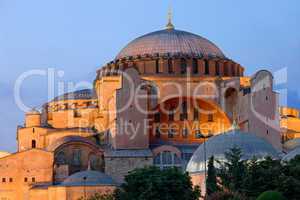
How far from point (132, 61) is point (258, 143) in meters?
13.6

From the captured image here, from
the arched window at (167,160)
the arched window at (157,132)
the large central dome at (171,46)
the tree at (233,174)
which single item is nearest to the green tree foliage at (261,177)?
the tree at (233,174)

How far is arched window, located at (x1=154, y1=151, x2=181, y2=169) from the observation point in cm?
5931

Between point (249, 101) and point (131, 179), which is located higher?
point (249, 101)

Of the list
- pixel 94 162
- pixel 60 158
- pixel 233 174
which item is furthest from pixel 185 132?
pixel 233 174

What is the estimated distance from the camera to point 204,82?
208 feet

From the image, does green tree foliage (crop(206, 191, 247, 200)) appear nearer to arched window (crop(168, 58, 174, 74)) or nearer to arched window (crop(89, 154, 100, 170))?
arched window (crop(89, 154, 100, 170))

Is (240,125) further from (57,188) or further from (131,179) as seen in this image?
(131,179)

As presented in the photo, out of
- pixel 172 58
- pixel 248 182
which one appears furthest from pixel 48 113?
pixel 248 182

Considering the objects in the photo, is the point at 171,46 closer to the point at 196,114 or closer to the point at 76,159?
the point at 196,114

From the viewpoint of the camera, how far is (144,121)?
195 ft

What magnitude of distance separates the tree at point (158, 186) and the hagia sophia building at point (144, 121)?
25.8 feet

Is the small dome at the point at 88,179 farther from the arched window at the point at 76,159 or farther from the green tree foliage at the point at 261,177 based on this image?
the green tree foliage at the point at 261,177

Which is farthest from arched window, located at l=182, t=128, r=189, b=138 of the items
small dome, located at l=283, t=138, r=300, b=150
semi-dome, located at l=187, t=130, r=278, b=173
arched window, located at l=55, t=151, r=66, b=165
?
semi-dome, located at l=187, t=130, r=278, b=173

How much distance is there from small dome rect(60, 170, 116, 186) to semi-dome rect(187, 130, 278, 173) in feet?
18.0
